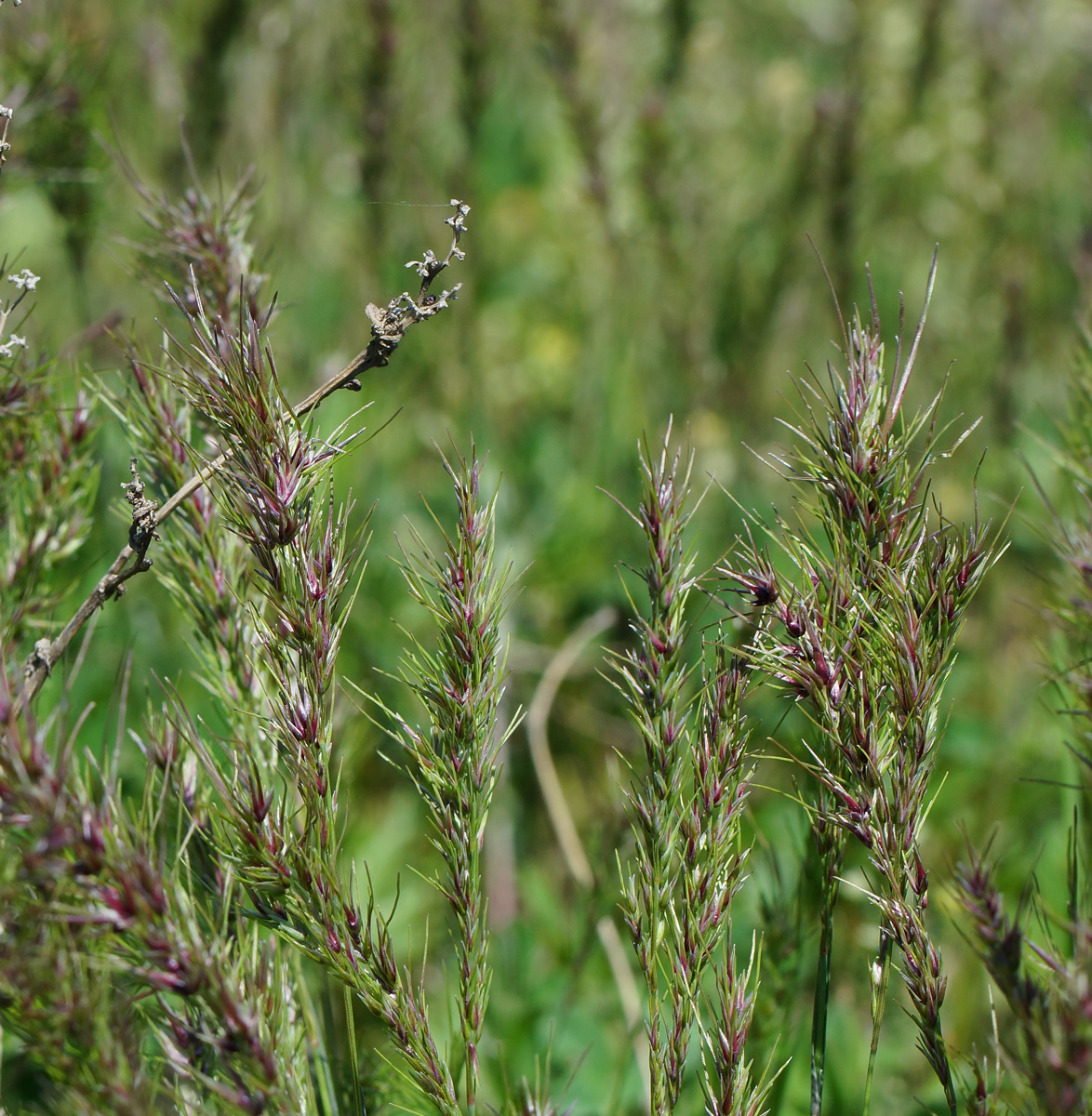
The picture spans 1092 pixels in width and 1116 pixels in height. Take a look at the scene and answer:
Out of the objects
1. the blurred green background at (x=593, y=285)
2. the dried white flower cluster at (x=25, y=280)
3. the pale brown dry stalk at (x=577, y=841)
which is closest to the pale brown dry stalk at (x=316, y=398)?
the dried white flower cluster at (x=25, y=280)

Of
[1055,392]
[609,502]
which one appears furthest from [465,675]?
[1055,392]

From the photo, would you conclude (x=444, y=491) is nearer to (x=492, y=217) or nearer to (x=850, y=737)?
(x=492, y=217)

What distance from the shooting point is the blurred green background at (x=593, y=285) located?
1928mm

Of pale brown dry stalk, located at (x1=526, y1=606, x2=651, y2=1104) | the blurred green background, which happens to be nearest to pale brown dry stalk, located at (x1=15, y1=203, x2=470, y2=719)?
the blurred green background

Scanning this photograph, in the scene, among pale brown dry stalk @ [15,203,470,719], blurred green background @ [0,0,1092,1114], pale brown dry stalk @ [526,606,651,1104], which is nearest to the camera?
pale brown dry stalk @ [15,203,470,719]

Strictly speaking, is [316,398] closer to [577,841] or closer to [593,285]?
[577,841]

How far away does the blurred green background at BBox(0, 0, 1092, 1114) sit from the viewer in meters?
1.93

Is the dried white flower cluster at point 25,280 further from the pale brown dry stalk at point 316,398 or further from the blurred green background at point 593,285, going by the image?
the blurred green background at point 593,285

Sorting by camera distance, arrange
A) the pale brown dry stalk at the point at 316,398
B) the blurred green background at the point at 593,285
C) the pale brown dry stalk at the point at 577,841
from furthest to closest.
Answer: the blurred green background at the point at 593,285
the pale brown dry stalk at the point at 577,841
the pale brown dry stalk at the point at 316,398

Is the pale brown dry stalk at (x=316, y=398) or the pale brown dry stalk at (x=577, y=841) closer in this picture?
the pale brown dry stalk at (x=316, y=398)

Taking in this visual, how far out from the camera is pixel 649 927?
2.98ft

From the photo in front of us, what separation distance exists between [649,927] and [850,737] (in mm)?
232

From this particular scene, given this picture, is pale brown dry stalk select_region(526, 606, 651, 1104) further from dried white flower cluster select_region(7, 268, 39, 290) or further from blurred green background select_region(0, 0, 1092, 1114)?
dried white flower cluster select_region(7, 268, 39, 290)

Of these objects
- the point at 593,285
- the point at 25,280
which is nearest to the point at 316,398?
the point at 25,280
